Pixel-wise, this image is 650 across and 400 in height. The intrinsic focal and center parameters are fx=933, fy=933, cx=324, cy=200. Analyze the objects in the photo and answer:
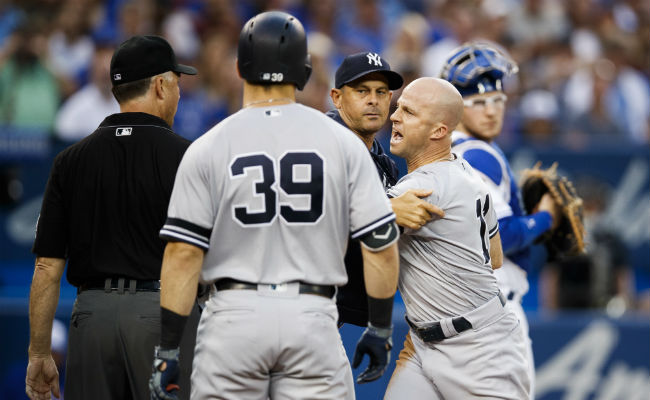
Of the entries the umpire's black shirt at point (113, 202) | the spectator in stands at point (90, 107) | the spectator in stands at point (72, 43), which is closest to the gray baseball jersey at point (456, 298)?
the umpire's black shirt at point (113, 202)

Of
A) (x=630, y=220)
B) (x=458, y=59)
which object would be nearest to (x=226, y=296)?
(x=458, y=59)

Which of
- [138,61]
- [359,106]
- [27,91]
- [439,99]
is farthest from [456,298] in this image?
[27,91]

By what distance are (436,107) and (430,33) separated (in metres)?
8.35

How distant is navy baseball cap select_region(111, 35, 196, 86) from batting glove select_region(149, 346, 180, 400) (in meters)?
1.52

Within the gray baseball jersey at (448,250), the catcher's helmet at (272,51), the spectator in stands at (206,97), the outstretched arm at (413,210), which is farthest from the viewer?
the spectator in stands at (206,97)

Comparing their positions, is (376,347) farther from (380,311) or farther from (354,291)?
(354,291)

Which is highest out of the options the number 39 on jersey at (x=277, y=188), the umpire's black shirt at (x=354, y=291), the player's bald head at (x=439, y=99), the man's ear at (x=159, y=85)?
the man's ear at (x=159, y=85)

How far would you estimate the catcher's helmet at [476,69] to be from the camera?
Result: 5.76 m

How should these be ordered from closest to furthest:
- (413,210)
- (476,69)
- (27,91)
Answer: (413,210) → (476,69) → (27,91)

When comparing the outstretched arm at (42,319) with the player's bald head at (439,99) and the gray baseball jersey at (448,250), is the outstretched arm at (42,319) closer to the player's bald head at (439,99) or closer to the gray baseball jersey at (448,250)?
the gray baseball jersey at (448,250)

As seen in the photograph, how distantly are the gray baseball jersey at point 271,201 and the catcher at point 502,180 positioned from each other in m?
1.86

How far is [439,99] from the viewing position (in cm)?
450

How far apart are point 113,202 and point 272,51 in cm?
122

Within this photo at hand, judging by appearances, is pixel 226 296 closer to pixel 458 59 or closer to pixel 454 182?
pixel 454 182
